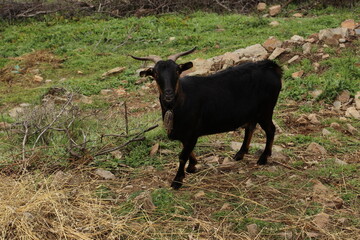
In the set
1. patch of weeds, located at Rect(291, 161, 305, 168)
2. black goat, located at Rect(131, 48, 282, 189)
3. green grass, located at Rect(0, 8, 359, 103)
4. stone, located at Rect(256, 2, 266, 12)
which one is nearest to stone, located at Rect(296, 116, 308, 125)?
black goat, located at Rect(131, 48, 282, 189)

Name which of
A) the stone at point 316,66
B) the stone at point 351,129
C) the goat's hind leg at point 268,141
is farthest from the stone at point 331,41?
the goat's hind leg at point 268,141

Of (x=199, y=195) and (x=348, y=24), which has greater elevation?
(x=199, y=195)

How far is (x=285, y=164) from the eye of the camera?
6602 mm

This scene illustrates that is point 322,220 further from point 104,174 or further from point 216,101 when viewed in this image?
point 104,174

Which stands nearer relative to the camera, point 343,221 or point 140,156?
point 343,221

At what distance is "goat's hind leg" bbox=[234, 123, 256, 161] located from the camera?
6777mm

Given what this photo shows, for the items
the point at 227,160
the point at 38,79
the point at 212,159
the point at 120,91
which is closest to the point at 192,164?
the point at 212,159

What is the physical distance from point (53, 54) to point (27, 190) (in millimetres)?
8235

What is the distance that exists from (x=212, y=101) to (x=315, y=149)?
5.60 feet

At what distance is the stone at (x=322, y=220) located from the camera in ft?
16.5

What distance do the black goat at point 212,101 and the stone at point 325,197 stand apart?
39.2 inches

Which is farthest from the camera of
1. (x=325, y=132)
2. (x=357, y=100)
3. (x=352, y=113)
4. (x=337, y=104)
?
(x=337, y=104)

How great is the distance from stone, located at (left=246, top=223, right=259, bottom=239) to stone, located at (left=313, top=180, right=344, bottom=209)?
2.93ft

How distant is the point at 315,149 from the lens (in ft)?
22.7
